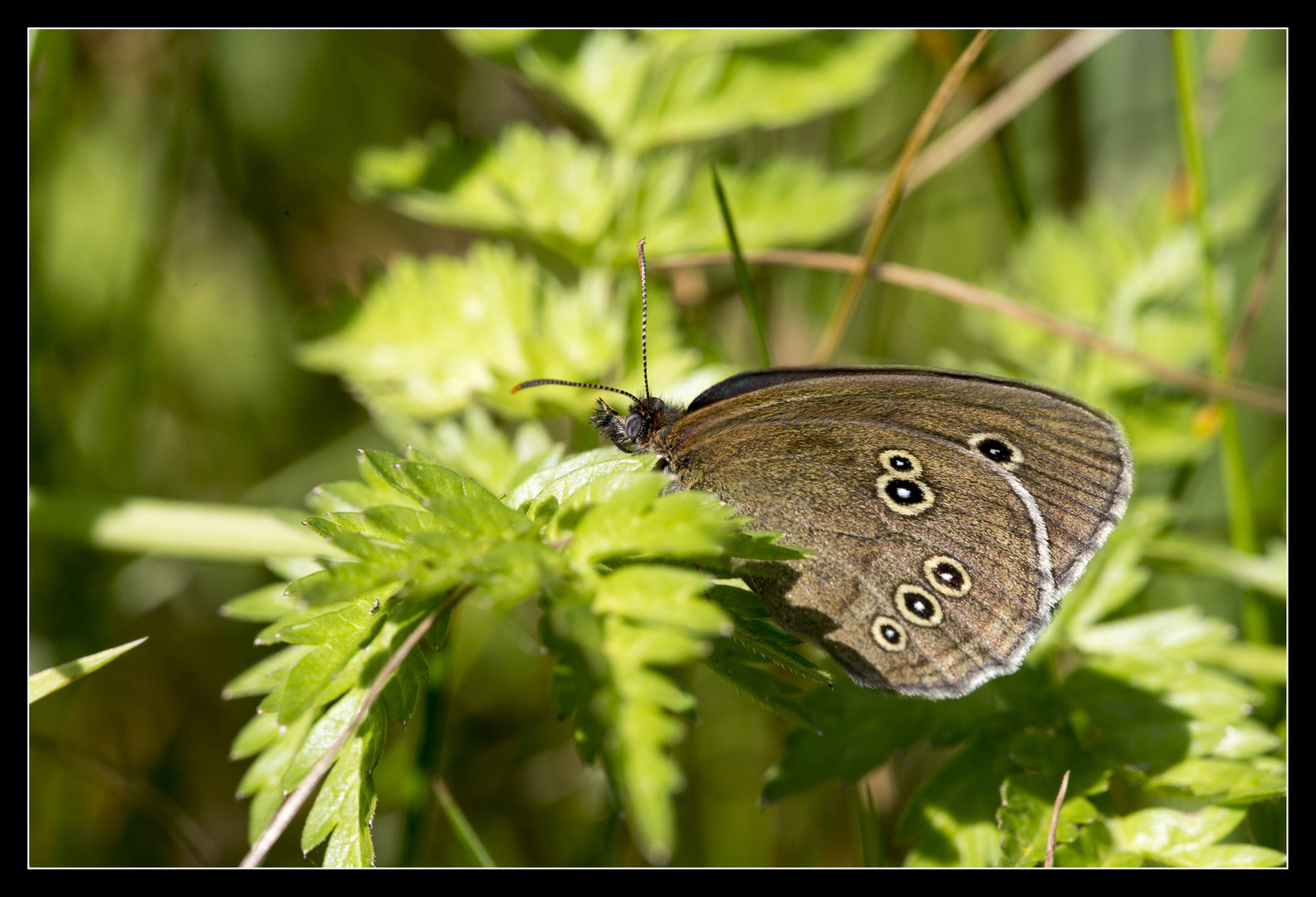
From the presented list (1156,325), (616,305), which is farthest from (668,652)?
(1156,325)

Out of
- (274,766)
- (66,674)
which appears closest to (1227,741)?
(274,766)

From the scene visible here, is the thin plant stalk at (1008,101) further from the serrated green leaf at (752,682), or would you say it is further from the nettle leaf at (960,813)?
the serrated green leaf at (752,682)

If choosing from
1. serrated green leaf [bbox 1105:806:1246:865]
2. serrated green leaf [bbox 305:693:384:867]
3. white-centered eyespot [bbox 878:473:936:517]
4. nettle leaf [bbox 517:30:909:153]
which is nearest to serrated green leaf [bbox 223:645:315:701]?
serrated green leaf [bbox 305:693:384:867]

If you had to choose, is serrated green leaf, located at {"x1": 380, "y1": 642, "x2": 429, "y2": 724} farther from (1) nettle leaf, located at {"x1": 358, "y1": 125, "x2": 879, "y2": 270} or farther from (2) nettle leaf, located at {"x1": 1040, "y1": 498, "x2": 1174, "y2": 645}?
(2) nettle leaf, located at {"x1": 1040, "y1": 498, "x2": 1174, "y2": 645}

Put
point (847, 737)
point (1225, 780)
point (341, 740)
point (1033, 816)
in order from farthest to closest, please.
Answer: point (847, 737) → point (1225, 780) → point (1033, 816) → point (341, 740)

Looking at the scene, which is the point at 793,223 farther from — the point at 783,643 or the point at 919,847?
the point at 919,847

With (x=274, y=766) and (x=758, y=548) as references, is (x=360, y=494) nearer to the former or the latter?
(x=274, y=766)
